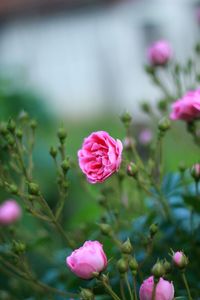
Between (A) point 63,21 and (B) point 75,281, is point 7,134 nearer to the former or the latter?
(B) point 75,281

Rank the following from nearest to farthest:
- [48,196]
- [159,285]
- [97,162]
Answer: [159,285], [97,162], [48,196]

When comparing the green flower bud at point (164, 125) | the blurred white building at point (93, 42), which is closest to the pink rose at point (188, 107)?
the green flower bud at point (164, 125)

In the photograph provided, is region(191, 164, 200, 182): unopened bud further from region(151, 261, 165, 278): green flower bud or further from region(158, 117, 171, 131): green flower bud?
region(151, 261, 165, 278): green flower bud

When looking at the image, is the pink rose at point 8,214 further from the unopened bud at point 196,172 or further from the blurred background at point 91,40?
the blurred background at point 91,40

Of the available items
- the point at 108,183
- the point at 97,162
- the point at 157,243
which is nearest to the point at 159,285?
the point at 97,162

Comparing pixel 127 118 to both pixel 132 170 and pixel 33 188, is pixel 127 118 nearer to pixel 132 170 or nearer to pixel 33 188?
pixel 132 170

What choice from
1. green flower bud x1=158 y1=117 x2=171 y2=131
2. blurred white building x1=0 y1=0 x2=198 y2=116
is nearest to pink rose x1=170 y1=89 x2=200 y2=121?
green flower bud x1=158 y1=117 x2=171 y2=131
